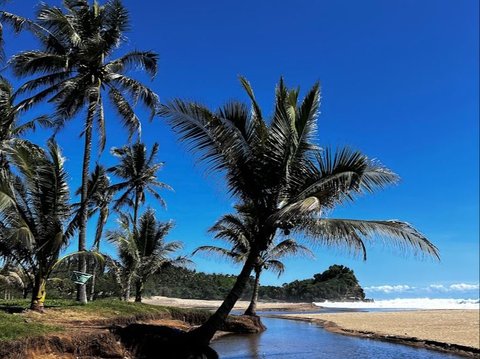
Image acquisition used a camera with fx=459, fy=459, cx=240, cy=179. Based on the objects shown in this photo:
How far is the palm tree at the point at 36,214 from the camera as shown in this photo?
13.1 metres

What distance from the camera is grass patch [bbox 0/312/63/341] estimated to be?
9.48 meters

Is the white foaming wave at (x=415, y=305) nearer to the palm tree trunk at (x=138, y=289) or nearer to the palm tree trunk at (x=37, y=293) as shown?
the palm tree trunk at (x=138, y=289)

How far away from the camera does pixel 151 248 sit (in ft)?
93.0

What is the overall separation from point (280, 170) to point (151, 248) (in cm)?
1865

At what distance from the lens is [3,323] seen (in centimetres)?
1019

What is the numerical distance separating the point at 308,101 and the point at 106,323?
976 cm

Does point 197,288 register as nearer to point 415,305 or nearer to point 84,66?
point 415,305

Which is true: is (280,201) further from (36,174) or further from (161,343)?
(36,174)

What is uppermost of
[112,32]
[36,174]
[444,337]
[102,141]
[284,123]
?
[112,32]

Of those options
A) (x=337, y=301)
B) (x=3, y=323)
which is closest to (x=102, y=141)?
(x=3, y=323)

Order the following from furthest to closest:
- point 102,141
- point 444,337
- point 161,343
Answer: point 444,337 → point 102,141 → point 161,343

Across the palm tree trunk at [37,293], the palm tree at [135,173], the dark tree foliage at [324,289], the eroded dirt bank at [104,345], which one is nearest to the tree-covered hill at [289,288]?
the dark tree foliage at [324,289]

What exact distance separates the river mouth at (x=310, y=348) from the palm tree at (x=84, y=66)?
6.68 m

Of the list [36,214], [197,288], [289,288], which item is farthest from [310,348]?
[289,288]
